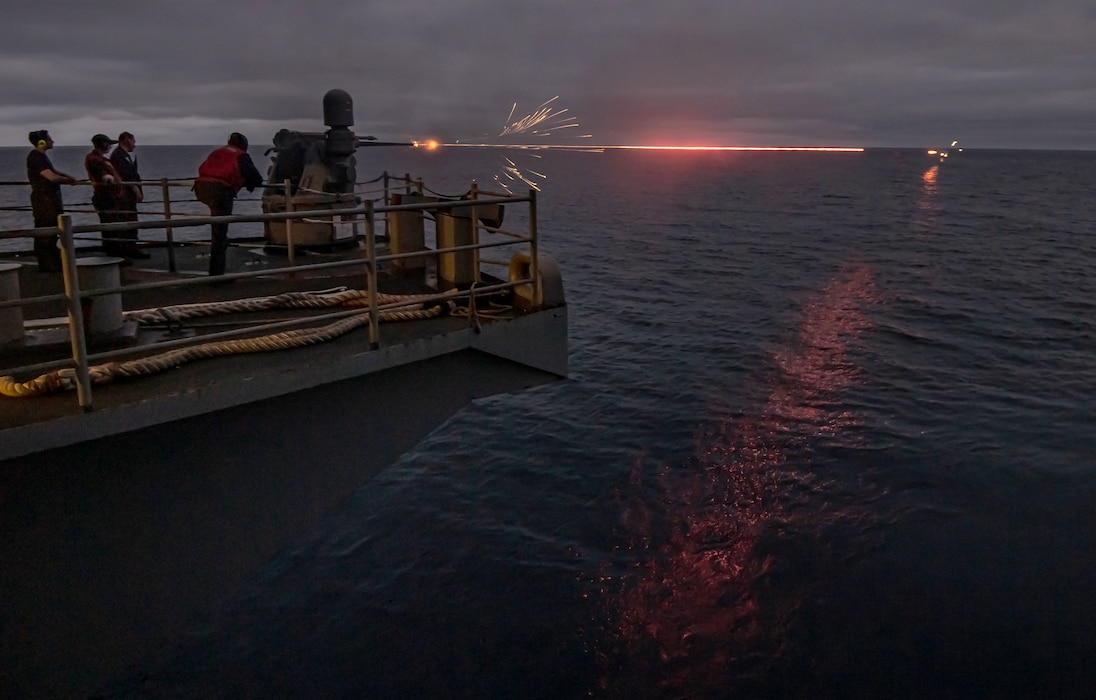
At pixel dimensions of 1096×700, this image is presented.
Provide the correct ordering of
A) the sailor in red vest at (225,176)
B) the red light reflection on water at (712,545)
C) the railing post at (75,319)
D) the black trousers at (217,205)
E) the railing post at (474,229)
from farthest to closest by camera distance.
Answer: the sailor in red vest at (225,176) → the black trousers at (217,205) → the red light reflection on water at (712,545) → the railing post at (474,229) → the railing post at (75,319)

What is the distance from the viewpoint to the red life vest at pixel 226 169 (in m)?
10.4

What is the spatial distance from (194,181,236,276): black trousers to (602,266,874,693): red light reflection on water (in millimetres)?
6597

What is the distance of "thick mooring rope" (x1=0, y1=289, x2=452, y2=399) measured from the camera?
18.1ft

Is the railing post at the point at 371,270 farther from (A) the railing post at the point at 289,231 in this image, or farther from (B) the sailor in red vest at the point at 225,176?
(B) the sailor in red vest at the point at 225,176

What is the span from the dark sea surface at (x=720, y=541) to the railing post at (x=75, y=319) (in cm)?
520

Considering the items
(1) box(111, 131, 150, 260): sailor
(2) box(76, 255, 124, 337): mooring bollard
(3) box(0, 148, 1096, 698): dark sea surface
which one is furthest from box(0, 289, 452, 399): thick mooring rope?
(1) box(111, 131, 150, 260): sailor

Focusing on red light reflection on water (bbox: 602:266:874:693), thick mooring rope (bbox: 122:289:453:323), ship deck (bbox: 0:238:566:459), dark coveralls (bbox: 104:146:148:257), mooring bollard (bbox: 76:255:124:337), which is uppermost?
dark coveralls (bbox: 104:146:148:257)

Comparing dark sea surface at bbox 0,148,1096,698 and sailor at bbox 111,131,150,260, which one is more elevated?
sailor at bbox 111,131,150,260

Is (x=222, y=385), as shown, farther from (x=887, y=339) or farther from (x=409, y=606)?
(x=887, y=339)

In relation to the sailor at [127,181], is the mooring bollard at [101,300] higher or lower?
lower

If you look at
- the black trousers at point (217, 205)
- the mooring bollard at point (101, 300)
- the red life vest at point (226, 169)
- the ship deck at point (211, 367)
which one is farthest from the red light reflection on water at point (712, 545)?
the red life vest at point (226, 169)

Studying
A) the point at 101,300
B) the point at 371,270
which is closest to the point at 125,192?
the point at 101,300

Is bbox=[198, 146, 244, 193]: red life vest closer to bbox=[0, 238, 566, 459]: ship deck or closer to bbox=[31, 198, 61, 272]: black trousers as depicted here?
bbox=[0, 238, 566, 459]: ship deck

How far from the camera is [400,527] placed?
12969mm
